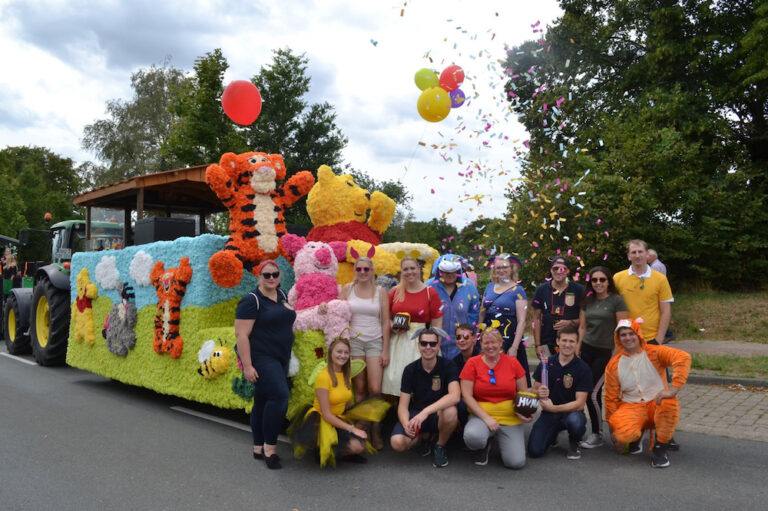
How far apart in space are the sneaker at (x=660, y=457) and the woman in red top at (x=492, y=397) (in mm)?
953

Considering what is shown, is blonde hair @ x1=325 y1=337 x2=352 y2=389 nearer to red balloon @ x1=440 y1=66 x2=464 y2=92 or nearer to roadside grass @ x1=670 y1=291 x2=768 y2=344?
red balloon @ x1=440 y1=66 x2=464 y2=92

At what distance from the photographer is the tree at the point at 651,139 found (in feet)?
41.9

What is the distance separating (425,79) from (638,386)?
4.25 meters

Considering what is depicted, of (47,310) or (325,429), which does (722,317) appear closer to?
(325,429)

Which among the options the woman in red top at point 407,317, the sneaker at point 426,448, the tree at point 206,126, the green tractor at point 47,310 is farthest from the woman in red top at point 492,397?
the tree at point 206,126

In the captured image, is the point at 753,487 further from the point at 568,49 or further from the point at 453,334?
the point at 568,49

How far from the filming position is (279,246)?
6.19 metres

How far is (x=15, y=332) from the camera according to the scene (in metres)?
10.6

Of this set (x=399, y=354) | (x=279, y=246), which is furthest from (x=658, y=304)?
(x=279, y=246)

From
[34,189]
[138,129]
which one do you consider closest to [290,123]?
[138,129]

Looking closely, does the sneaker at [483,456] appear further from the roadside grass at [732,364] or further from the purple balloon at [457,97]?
the roadside grass at [732,364]

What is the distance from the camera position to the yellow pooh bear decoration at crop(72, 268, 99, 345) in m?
7.70

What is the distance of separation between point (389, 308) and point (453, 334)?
2.15ft

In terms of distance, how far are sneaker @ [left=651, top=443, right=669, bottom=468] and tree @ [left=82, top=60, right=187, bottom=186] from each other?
95.5 feet
